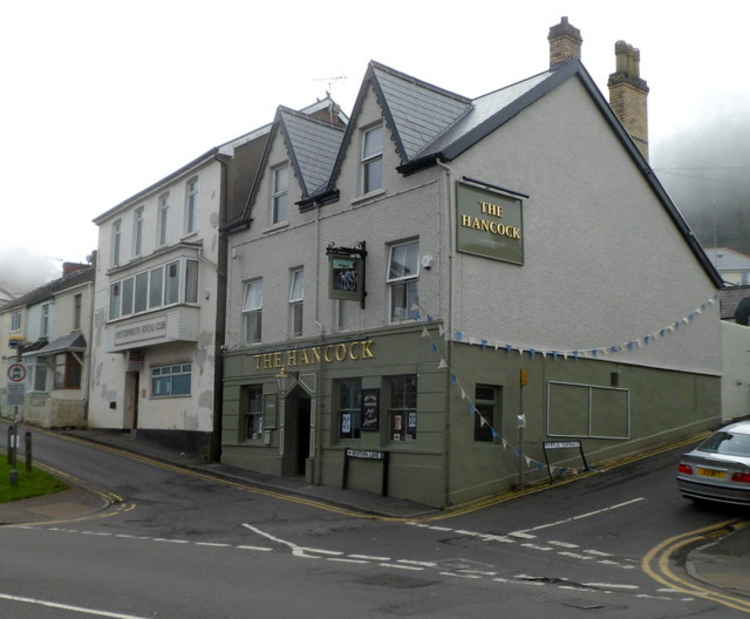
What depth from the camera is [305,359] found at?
2331cm

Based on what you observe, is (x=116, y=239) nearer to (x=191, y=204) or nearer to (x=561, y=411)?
(x=191, y=204)

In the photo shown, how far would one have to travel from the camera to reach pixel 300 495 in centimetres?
2077

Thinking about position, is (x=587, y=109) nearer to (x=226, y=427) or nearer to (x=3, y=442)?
(x=226, y=427)

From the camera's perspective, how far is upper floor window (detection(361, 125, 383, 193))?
2189 cm

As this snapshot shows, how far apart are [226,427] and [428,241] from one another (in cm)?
975

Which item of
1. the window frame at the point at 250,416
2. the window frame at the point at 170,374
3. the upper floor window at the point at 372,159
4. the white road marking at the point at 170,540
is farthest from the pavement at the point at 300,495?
the upper floor window at the point at 372,159

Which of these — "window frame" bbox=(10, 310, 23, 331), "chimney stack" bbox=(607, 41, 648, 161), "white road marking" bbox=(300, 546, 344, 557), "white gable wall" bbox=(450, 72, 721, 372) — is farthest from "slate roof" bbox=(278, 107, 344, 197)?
"window frame" bbox=(10, 310, 23, 331)

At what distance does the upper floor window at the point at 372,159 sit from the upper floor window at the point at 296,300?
3.38m

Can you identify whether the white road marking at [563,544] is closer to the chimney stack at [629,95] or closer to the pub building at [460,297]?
the pub building at [460,297]

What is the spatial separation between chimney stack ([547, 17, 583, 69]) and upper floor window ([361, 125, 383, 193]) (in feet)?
18.9

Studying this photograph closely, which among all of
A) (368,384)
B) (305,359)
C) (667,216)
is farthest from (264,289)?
(667,216)

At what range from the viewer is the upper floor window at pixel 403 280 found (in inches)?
810

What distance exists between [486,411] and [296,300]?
21.5ft

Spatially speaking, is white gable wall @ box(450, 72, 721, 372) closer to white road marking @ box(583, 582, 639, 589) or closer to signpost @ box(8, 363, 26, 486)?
white road marking @ box(583, 582, 639, 589)
